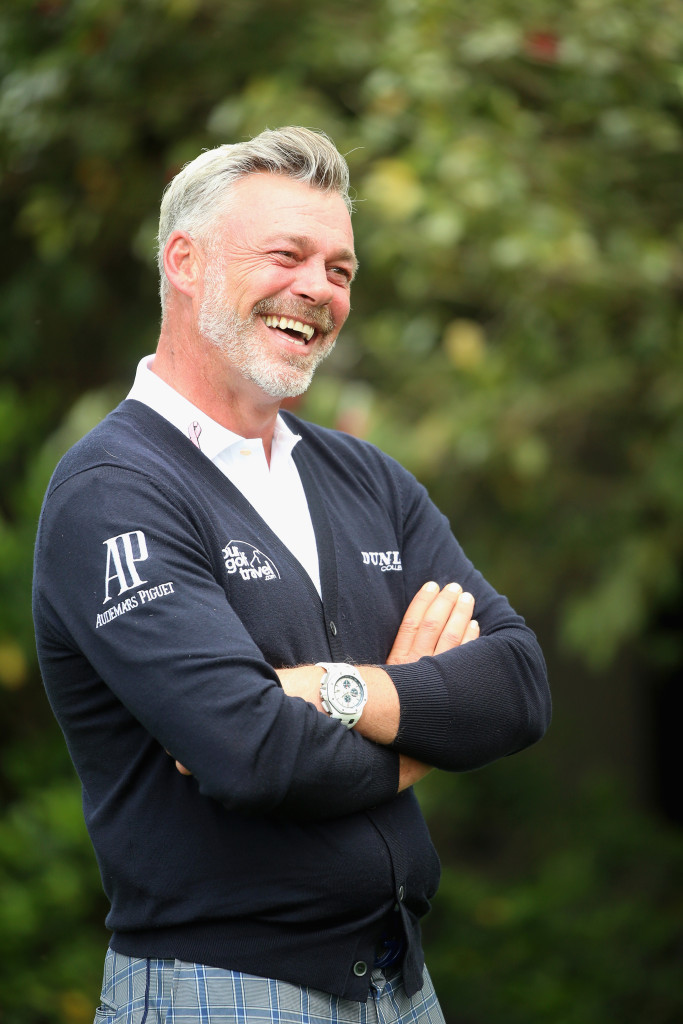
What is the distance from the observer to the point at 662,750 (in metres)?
7.23

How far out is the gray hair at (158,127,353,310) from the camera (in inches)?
87.0

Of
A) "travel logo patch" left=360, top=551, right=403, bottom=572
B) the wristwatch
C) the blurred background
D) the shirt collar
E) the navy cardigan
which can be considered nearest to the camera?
the navy cardigan

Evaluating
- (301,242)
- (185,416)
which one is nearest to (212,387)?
(185,416)

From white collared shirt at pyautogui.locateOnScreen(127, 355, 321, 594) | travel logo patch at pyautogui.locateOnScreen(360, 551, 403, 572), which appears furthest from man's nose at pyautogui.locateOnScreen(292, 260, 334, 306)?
travel logo patch at pyautogui.locateOnScreen(360, 551, 403, 572)

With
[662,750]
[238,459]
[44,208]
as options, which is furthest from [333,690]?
[662,750]

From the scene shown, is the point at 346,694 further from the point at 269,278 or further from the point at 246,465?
the point at 269,278

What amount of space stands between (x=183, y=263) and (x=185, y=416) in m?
0.33

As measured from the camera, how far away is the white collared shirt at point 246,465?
2149mm

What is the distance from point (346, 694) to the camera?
192cm

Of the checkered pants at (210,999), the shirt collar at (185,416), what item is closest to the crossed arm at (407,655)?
the checkered pants at (210,999)

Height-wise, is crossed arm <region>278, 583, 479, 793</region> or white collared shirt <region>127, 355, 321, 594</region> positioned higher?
white collared shirt <region>127, 355, 321, 594</region>

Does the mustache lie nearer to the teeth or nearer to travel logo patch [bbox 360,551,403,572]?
the teeth

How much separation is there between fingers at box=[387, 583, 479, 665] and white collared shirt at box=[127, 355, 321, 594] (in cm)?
22

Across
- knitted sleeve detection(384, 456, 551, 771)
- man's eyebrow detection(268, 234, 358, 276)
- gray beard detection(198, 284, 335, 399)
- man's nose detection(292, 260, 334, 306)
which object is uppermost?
man's eyebrow detection(268, 234, 358, 276)
